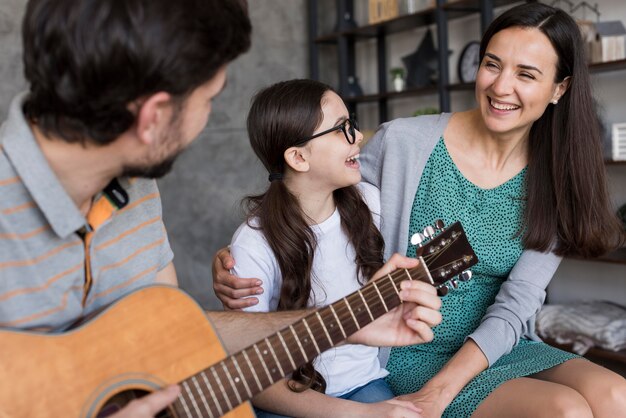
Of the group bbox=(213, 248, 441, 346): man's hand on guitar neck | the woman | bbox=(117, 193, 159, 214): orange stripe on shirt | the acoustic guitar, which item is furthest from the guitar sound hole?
the woman

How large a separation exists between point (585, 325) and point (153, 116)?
274cm

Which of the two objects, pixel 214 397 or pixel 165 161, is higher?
pixel 165 161

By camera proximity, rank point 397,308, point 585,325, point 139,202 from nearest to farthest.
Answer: point 139,202 → point 397,308 → point 585,325

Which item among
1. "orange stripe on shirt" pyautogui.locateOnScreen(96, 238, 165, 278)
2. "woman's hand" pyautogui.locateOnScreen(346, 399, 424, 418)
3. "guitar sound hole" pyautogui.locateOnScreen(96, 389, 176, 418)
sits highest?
"orange stripe on shirt" pyautogui.locateOnScreen(96, 238, 165, 278)

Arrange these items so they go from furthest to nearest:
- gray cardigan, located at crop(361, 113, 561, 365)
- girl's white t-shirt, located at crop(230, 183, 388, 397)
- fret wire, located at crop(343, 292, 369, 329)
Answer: gray cardigan, located at crop(361, 113, 561, 365) < girl's white t-shirt, located at crop(230, 183, 388, 397) < fret wire, located at crop(343, 292, 369, 329)

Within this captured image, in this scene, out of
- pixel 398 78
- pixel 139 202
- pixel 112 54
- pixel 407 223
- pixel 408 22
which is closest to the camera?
pixel 112 54

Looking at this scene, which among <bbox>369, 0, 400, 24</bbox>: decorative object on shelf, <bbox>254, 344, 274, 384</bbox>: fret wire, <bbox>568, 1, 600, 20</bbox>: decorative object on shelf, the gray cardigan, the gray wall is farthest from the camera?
the gray wall

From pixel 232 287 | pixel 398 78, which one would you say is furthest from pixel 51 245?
pixel 398 78

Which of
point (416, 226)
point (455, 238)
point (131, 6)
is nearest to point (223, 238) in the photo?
point (416, 226)

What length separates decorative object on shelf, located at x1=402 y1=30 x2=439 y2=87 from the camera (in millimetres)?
4500

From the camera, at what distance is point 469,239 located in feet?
6.34

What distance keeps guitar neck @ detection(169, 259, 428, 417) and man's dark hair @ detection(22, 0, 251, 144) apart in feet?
1.44

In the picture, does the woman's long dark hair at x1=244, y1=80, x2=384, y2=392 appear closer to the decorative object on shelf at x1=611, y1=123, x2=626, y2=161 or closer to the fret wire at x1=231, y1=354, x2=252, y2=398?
the fret wire at x1=231, y1=354, x2=252, y2=398

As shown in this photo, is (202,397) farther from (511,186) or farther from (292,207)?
(511,186)
